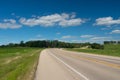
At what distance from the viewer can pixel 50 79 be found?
42.2ft

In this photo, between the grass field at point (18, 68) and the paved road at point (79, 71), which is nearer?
the paved road at point (79, 71)

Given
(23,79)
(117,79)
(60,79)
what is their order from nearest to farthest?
(117,79) < (60,79) < (23,79)

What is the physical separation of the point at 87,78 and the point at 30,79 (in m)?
3.14

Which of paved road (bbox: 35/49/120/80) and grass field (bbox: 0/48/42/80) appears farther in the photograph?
grass field (bbox: 0/48/42/80)

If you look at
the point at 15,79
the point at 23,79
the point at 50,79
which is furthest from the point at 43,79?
the point at 15,79

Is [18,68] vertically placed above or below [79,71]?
below

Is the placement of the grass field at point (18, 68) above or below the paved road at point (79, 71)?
below

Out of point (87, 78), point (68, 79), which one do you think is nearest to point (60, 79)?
point (68, 79)

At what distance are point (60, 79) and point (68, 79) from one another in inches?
16.8

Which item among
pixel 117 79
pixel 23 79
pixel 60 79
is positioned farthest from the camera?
pixel 23 79

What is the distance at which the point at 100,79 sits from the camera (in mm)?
11938

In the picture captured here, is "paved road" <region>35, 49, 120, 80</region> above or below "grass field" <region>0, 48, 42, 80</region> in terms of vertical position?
above

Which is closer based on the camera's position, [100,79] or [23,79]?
[100,79]

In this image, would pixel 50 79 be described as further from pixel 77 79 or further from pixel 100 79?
pixel 100 79
